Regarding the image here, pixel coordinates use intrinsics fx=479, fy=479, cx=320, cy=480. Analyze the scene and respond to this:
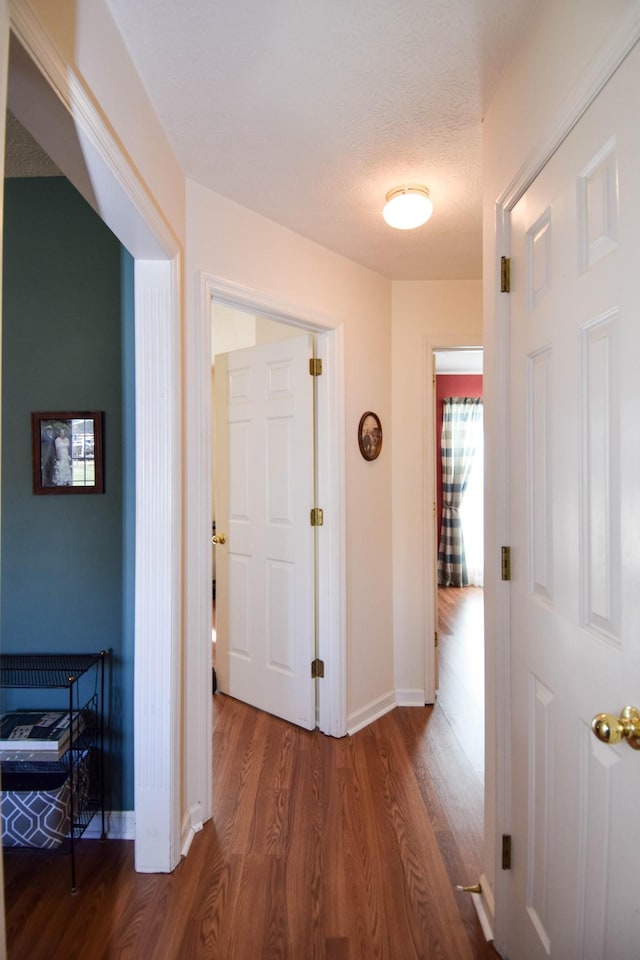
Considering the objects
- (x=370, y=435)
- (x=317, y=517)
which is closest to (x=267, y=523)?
(x=317, y=517)

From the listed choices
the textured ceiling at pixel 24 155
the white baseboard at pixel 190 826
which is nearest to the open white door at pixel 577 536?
the white baseboard at pixel 190 826

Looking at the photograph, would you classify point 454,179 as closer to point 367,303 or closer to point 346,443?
point 367,303

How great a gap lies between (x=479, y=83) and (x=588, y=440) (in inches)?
44.5

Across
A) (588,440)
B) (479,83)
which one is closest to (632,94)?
(588,440)

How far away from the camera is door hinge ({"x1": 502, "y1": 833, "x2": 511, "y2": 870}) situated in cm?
131

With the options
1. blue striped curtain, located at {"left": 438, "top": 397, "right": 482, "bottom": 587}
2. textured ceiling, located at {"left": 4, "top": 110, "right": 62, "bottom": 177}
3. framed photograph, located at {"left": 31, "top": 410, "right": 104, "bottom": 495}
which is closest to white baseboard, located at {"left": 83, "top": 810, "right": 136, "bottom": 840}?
framed photograph, located at {"left": 31, "top": 410, "right": 104, "bottom": 495}

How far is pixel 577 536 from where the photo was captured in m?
0.98

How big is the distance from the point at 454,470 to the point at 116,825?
Answer: 495 centimetres

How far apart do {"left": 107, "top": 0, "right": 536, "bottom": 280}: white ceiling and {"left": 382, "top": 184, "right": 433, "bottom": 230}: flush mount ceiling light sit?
4cm

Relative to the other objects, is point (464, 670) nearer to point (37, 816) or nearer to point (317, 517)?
point (317, 517)

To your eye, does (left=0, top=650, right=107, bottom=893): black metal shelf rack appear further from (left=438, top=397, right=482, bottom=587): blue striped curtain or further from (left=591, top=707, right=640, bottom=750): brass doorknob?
(left=438, top=397, right=482, bottom=587): blue striped curtain

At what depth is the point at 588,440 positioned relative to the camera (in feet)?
3.07

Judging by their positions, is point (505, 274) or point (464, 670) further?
point (464, 670)

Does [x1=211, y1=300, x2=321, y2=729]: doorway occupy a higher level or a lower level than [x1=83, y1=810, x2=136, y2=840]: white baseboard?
higher
